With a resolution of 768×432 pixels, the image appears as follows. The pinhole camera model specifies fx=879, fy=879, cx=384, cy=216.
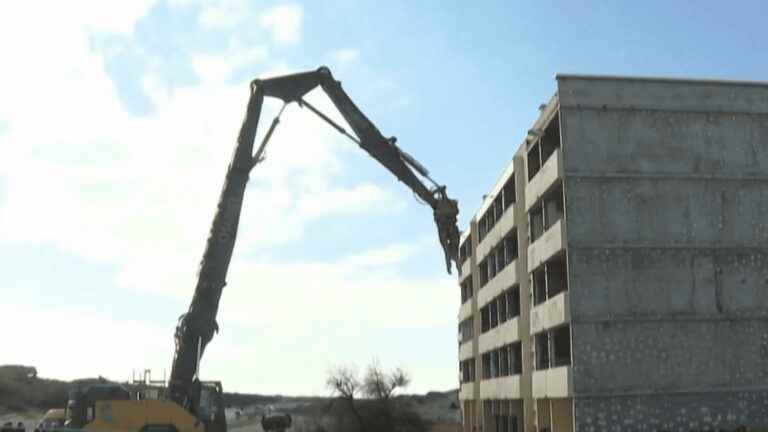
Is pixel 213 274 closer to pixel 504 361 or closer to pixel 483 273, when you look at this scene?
pixel 504 361

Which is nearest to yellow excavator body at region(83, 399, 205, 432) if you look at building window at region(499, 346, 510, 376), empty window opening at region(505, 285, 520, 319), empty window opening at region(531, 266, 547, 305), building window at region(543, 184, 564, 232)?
empty window opening at region(531, 266, 547, 305)

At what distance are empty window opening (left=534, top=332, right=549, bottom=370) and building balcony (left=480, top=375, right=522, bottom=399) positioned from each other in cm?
405

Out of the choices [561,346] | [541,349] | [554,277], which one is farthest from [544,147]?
[541,349]

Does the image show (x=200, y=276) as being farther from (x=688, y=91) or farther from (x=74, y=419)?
(x=688, y=91)

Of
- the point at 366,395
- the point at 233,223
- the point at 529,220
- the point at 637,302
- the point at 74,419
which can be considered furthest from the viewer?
the point at 366,395

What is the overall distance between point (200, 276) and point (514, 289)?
1972cm

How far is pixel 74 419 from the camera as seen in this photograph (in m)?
28.5

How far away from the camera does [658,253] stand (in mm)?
34188

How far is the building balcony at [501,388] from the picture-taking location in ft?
142

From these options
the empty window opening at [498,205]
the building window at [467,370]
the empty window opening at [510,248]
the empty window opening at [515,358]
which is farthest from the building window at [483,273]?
the empty window opening at [515,358]

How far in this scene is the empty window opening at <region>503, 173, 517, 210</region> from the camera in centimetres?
4603

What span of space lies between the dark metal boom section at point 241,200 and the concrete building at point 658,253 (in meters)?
4.74

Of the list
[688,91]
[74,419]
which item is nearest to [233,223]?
[74,419]

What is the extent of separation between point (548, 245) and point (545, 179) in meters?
2.78
